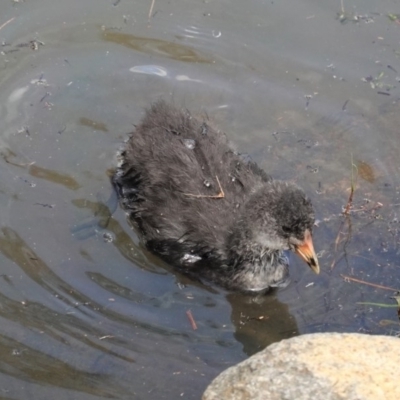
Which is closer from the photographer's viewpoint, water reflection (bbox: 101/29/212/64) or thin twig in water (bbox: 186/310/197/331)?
thin twig in water (bbox: 186/310/197/331)

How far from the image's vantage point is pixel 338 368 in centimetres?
436

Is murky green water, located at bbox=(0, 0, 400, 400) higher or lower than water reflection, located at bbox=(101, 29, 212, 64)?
lower

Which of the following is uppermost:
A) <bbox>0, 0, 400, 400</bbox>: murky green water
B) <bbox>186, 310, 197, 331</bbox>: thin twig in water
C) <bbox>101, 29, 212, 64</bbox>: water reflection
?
<bbox>101, 29, 212, 64</bbox>: water reflection

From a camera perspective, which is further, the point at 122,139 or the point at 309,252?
the point at 122,139

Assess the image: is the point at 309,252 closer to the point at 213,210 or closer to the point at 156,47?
the point at 213,210

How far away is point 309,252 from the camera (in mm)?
5934

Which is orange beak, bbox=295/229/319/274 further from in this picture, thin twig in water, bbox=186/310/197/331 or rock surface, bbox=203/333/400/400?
rock surface, bbox=203/333/400/400

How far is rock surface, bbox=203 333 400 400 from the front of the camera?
4.27 metres

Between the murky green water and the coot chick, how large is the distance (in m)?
0.16

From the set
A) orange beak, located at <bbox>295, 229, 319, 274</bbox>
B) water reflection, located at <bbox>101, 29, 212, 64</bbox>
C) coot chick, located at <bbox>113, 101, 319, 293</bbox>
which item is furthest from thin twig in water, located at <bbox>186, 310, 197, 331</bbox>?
water reflection, located at <bbox>101, 29, 212, 64</bbox>

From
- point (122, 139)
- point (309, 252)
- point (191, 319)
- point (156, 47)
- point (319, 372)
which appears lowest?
point (191, 319)

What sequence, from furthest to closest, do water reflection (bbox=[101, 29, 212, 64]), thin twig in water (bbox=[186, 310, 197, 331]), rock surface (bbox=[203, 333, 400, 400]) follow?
1. water reflection (bbox=[101, 29, 212, 64])
2. thin twig in water (bbox=[186, 310, 197, 331])
3. rock surface (bbox=[203, 333, 400, 400])

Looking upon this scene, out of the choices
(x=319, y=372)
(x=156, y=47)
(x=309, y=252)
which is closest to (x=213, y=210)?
(x=309, y=252)

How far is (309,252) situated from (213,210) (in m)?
0.72
